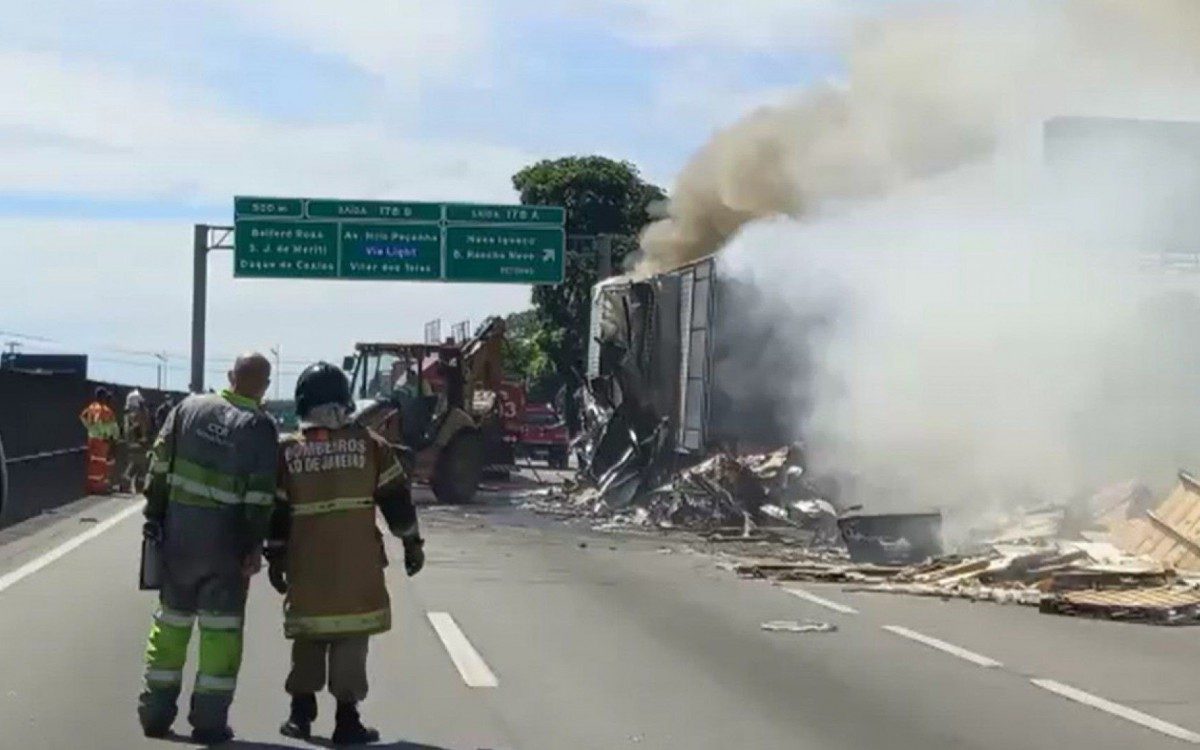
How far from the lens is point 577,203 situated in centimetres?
6725

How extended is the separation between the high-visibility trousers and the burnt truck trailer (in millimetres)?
8239

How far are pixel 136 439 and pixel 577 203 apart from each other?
37.7m

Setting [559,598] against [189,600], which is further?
[559,598]

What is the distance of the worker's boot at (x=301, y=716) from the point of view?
860 cm

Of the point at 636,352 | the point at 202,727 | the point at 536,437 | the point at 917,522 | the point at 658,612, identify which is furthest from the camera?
the point at 536,437

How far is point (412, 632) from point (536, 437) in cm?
3568

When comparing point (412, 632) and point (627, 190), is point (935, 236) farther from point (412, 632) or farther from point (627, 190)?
point (627, 190)

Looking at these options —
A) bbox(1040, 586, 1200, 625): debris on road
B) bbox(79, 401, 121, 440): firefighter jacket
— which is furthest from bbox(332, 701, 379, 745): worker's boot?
bbox(79, 401, 121, 440): firefighter jacket

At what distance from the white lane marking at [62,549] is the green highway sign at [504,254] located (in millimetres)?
15368

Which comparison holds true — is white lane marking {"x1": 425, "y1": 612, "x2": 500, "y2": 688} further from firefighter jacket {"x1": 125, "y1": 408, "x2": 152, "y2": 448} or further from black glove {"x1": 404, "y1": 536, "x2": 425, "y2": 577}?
firefighter jacket {"x1": 125, "y1": 408, "x2": 152, "y2": 448}

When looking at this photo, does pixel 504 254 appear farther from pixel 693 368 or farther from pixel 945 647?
pixel 945 647

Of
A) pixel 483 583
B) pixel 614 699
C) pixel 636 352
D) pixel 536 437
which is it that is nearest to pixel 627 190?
pixel 536 437

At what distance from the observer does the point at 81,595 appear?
1471 centimetres

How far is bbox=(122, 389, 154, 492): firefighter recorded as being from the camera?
3039cm
